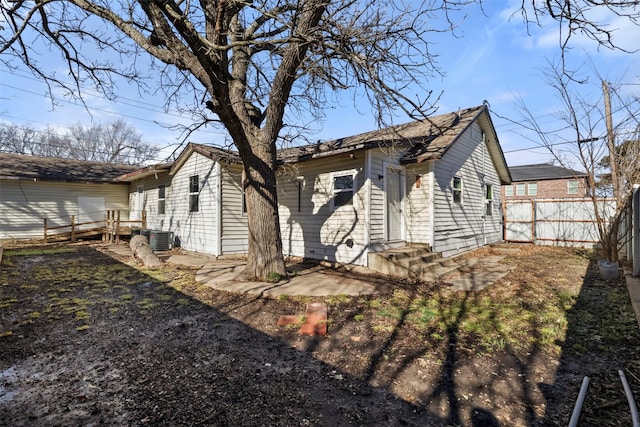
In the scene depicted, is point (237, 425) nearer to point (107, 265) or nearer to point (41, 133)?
point (107, 265)

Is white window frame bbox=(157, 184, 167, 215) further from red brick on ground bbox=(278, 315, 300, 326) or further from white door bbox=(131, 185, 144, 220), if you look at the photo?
red brick on ground bbox=(278, 315, 300, 326)

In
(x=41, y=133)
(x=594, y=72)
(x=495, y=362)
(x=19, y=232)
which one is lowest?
(x=495, y=362)

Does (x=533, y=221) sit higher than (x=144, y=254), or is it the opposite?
(x=533, y=221)

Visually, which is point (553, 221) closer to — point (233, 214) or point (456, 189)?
point (456, 189)

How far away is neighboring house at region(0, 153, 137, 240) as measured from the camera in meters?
13.9

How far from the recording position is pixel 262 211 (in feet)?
22.1

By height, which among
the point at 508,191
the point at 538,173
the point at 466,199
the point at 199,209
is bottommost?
the point at 199,209

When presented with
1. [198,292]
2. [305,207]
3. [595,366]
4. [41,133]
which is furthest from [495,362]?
[41,133]

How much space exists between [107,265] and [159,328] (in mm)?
5790

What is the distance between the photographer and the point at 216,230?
995 centimetres

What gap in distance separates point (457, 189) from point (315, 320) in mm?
8081

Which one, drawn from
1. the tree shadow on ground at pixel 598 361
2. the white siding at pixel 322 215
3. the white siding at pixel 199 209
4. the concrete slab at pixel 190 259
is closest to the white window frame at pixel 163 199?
the white siding at pixel 199 209

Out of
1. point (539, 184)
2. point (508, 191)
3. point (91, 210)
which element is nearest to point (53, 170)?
point (91, 210)

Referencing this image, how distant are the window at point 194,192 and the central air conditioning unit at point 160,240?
5.08 feet
